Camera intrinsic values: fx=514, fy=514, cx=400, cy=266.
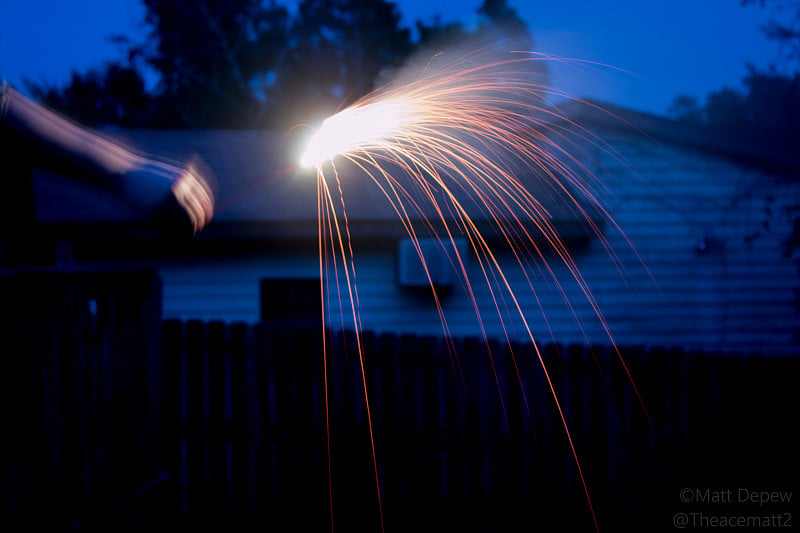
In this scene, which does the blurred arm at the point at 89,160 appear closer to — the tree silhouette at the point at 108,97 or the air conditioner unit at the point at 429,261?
the air conditioner unit at the point at 429,261

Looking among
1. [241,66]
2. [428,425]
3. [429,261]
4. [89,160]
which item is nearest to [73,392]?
[89,160]

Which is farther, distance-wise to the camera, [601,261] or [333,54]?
[333,54]

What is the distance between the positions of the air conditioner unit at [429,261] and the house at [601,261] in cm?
3

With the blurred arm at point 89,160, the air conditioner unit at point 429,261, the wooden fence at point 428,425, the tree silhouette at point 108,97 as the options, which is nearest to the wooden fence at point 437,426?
the wooden fence at point 428,425

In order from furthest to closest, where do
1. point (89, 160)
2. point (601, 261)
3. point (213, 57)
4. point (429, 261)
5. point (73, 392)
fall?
point (213, 57), point (601, 261), point (429, 261), point (73, 392), point (89, 160)

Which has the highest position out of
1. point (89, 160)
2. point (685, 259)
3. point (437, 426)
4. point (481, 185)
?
point (481, 185)

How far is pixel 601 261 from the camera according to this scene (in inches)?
317

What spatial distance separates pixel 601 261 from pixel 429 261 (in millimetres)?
2794

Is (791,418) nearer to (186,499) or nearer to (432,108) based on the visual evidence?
(432,108)

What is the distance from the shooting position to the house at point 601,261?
746 centimetres

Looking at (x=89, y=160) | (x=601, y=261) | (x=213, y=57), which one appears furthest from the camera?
(x=213, y=57)

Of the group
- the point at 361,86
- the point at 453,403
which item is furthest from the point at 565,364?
the point at 361,86

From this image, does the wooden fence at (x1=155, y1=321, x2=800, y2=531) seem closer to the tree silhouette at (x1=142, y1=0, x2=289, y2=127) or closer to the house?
the house

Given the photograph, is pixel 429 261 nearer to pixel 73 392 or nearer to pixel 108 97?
pixel 73 392
